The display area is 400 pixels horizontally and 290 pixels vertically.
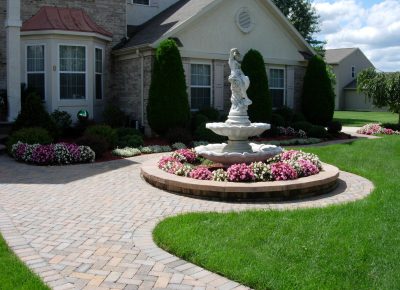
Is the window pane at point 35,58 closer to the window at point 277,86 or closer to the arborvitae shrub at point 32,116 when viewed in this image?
the arborvitae shrub at point 32,116

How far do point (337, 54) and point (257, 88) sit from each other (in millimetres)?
39960

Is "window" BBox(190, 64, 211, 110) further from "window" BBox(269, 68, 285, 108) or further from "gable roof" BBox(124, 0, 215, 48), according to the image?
"window" BBox(269, 68, 285, 108)

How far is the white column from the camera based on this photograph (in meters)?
15.3

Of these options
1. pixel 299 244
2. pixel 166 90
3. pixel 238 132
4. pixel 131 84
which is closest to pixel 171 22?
pixel 131 84

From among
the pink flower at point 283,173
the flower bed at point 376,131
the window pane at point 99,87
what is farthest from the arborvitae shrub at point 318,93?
the pink flower at point 283,173

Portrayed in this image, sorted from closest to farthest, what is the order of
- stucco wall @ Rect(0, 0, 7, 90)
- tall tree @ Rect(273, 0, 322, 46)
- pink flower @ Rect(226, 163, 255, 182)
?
pink flower @ Rect(226, 163, 255, 182)
stucco wall @ Rect(0, 0, 7, 90)
tall tree @ Rect(273, 0, 322, 46)

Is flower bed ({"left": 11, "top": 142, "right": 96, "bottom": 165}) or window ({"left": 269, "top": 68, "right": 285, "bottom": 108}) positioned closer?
flower bed ({"left": 11, "top": 142, "right": 96, "bottom": 165})

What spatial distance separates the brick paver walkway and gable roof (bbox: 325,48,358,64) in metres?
44.9

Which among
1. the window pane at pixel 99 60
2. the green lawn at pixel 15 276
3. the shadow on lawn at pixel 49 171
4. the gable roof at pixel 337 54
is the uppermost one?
the gable roof at pixel 337 54

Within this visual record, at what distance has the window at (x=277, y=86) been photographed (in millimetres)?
21000

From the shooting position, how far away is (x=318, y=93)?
2061 centimetres

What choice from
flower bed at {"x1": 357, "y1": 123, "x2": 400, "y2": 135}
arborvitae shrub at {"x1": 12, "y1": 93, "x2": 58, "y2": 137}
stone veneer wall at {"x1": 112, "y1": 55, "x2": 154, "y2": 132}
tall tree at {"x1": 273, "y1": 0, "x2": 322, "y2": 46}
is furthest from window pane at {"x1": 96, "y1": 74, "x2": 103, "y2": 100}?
tall tree at {"x1": 273, "y1": 0, "x2": 322, "y2": 46}

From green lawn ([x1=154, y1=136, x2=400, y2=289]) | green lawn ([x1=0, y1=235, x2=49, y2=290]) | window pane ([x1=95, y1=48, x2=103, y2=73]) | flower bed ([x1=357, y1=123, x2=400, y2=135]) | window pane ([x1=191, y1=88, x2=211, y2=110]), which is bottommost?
green lawn ([x1=0, y1=235, x2=49, y2=290])

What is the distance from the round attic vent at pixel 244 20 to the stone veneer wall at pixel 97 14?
4661mm
